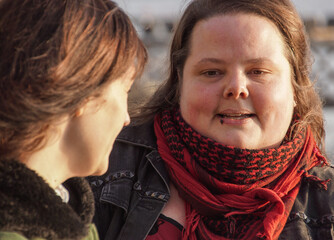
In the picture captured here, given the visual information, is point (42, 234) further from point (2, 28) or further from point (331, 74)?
point (331, 74)

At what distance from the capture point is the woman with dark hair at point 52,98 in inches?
56.7

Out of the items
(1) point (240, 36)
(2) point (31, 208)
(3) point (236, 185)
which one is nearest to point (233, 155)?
(3) point (236, 185)

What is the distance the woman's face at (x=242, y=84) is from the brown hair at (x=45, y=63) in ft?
3.03

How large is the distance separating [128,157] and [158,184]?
220mm

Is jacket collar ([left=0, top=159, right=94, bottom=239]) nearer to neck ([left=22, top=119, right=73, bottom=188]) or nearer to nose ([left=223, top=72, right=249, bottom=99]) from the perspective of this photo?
neck ([left=22, top=119, right=73, bottom=188])

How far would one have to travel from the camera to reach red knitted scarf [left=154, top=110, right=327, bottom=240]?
238 centimetres

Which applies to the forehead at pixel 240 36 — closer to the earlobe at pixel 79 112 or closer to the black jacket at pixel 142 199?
the black jacket at pixel 142 199

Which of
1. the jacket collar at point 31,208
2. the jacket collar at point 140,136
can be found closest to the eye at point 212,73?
the jacket collar at point 140,136

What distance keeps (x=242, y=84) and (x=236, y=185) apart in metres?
0.48

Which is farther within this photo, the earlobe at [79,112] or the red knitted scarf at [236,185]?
the red knitted scarf at [236,185]

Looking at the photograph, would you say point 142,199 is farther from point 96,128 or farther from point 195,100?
point 96,128

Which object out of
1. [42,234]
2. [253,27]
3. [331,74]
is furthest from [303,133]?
[331,74]

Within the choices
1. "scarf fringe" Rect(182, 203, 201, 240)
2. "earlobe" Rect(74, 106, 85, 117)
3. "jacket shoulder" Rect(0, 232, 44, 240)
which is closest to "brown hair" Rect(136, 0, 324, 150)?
"scarf fringe" Rect(182, 203, 201, 240)

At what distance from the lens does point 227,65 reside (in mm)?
2398
